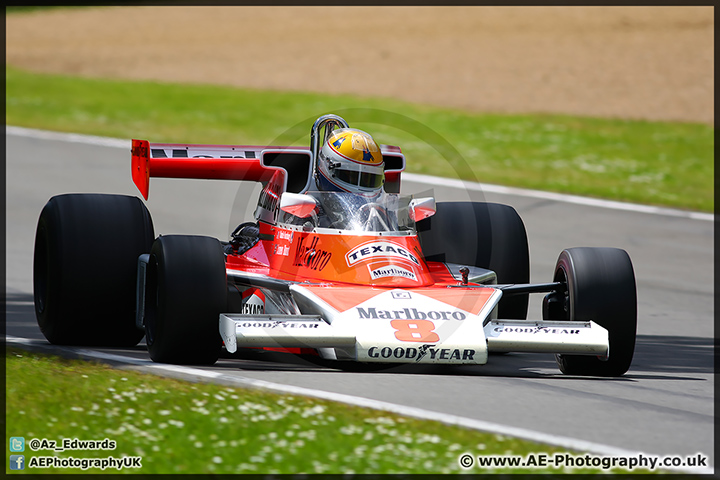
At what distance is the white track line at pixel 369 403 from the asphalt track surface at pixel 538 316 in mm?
110

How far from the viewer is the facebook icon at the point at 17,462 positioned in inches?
230

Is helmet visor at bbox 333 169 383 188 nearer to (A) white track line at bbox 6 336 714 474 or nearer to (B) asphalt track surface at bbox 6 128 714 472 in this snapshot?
(B) asphalt track surface at bbox 6 128 714 472

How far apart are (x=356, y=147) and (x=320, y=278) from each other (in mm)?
1199

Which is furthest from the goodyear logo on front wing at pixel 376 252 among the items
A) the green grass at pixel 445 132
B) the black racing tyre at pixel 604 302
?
the green grass at pixel 445 132

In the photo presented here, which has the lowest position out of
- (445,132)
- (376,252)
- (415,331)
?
(415,331)

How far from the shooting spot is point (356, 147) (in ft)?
30.2

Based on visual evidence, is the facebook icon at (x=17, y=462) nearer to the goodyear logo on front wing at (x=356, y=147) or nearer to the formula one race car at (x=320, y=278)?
the formula one race car at (x=320, y=278)

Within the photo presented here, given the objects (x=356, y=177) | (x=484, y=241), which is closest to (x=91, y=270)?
(x=356, y=177)

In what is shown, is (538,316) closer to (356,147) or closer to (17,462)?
(356,147)

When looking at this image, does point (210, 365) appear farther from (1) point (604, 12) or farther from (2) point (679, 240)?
(1) point (604, 12)

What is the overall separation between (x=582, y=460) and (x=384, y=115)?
2051 cm

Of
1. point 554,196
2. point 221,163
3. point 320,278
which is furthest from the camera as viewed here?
point 554,196

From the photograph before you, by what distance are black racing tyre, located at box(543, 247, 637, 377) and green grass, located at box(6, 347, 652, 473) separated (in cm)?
230

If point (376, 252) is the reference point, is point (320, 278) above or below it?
below
